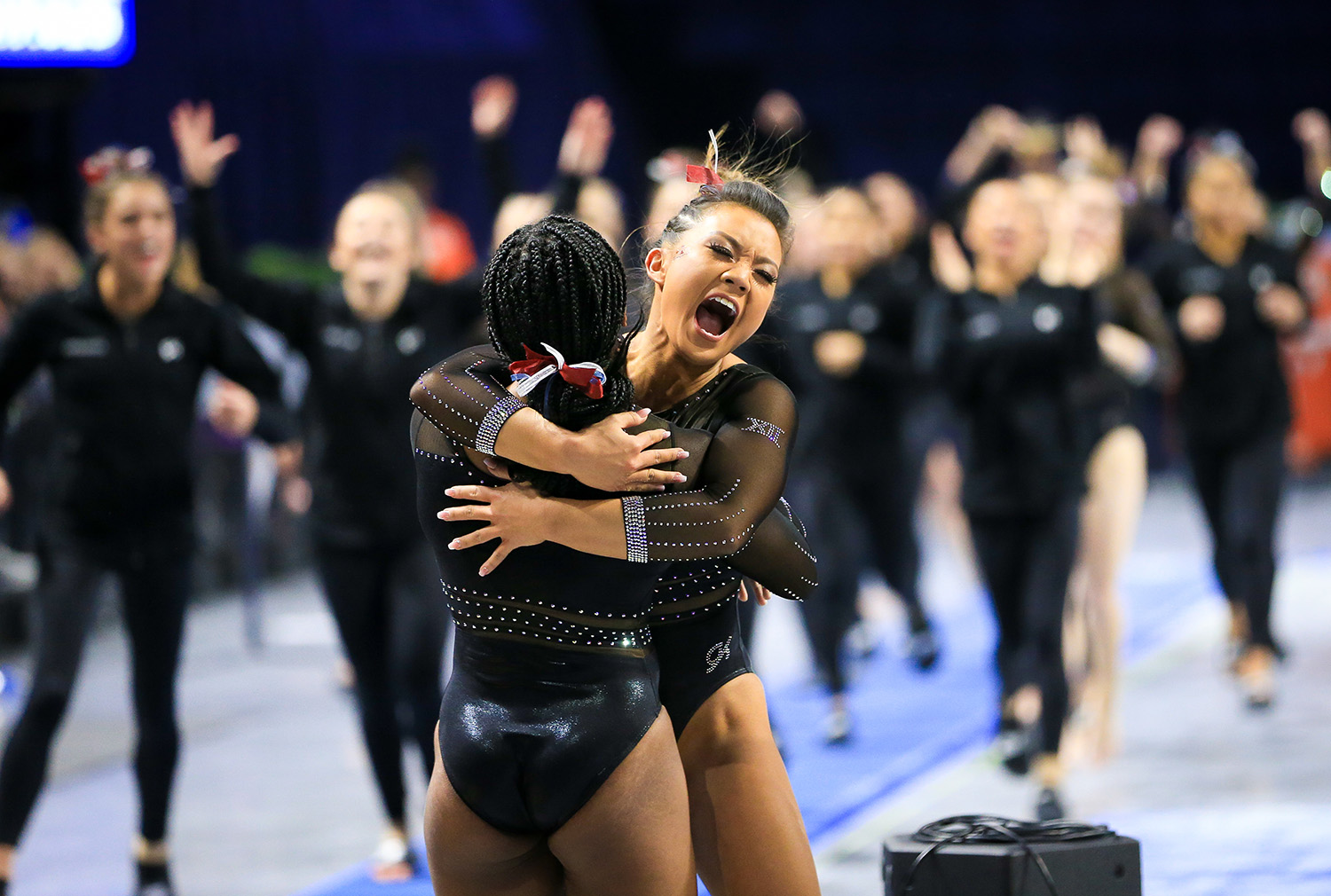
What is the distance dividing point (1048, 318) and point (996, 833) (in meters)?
2.57

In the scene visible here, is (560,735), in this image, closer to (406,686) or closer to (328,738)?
(406,686)

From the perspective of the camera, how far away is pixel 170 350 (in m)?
4.53

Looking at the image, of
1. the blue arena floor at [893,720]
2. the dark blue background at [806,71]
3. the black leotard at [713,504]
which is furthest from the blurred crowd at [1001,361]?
the dark blue background at [806,71]

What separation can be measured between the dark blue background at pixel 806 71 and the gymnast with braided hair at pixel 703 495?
10227 mm

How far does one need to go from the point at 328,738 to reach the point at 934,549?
253 inches

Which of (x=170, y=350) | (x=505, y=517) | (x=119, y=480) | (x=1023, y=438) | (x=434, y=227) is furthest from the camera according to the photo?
(x=434, y=227)

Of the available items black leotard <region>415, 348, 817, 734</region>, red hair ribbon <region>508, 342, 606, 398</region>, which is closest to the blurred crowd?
black leotard <region>415, 348, 817, 734</region>

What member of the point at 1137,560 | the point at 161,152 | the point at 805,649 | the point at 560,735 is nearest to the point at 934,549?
the point at 1137,560

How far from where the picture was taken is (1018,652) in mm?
5496

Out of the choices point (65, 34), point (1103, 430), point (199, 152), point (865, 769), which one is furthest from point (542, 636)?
point (65, 34)

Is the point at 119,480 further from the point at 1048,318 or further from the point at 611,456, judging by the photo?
the point at 1048,318

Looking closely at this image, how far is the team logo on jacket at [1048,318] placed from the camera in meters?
5.38

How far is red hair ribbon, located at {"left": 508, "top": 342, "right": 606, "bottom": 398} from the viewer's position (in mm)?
2285

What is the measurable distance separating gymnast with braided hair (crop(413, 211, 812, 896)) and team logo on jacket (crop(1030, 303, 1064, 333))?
323cm
